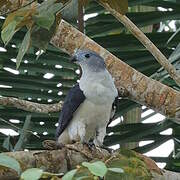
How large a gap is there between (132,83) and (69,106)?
20.9 inches

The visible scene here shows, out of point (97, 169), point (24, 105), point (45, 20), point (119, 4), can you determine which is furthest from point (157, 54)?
point (97, 169)

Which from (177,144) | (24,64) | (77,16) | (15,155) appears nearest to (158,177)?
(15,155)

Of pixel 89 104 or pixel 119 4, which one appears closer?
pixel 119 4

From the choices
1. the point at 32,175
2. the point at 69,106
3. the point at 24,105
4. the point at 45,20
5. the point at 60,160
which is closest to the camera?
the point at 32,175

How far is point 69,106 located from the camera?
3.18 metres

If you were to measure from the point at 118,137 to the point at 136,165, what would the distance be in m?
1.50

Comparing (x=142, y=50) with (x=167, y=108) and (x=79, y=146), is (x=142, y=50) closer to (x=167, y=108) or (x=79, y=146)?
(x=167, y=108)

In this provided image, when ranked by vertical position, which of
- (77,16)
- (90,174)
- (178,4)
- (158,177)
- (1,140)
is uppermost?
(178,4)

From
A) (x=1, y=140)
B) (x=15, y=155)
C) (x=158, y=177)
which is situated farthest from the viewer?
(x=1, y=140)

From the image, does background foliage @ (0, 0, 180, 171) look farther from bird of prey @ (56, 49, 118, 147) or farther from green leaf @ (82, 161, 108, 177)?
green leaf @ (82, 161, 108, 177)

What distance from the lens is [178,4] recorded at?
330 centimetres

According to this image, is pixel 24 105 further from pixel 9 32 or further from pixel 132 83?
pixel 9 32

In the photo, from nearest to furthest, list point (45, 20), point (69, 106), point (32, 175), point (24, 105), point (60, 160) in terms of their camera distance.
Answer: point (32, 175) < point (45, 20) < point (60, 160) < point (24, 105) < point (69, 106)

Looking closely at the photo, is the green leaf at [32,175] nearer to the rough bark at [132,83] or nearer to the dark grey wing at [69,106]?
the rough bark at [132,83]
